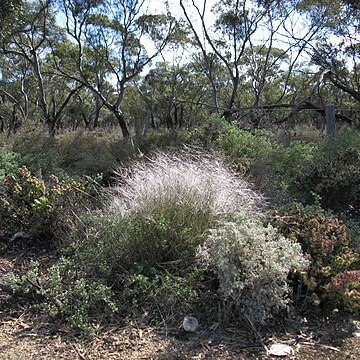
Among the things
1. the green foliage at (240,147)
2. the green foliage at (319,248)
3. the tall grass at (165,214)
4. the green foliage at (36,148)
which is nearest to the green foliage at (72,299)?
the tall grass at (165,214)

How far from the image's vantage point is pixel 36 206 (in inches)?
140

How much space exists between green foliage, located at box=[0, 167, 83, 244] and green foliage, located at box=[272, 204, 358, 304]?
189 centimetres

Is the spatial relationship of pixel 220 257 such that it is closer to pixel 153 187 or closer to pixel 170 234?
pixel 170 234

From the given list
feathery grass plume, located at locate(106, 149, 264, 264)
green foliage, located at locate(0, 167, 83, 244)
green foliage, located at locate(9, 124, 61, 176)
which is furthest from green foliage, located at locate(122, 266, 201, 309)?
green foliage, located at locate(9, 124, 61, 176)

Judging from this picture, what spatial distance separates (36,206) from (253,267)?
211 cm

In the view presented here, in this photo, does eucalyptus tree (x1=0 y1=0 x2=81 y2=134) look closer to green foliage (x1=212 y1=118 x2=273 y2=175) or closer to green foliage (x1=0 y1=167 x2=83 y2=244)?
green foliage (x1=212 y1=118 x2=273 y2=175)

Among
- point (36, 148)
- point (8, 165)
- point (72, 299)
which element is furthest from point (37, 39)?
point (72, 299)

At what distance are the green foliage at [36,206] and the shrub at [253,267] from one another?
1.68 metres

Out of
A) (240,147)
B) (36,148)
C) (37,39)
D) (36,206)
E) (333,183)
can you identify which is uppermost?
(37,39)

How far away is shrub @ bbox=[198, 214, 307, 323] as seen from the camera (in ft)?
7.51

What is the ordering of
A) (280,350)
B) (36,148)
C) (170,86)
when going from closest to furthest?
(280,350), (36,148), (170,86)

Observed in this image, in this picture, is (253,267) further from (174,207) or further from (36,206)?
(36,206)

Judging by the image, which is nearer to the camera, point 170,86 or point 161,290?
point 161,290

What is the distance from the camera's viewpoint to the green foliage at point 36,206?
11.8ft
